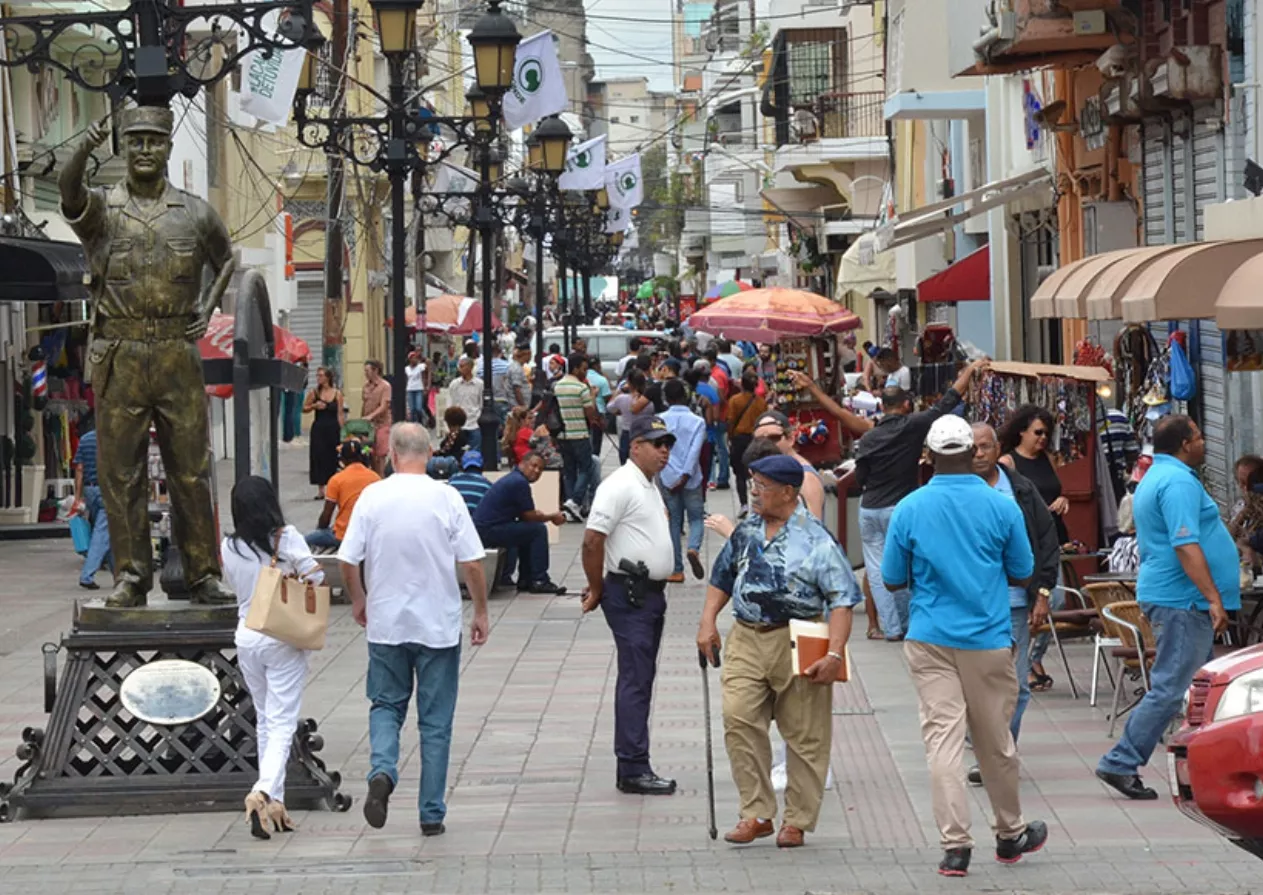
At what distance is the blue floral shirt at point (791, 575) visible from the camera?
8.93 meters

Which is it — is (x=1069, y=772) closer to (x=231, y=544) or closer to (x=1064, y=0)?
(x=231, y=544)

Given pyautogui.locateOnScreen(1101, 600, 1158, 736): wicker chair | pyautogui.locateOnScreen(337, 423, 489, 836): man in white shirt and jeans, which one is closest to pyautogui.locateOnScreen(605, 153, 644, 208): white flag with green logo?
pyautogui.locateOnScreen(1101, 600, 1158, 736): wicker chair

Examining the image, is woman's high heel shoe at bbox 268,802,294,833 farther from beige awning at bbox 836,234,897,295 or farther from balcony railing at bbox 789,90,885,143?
balcony railing at bbox 789,90,885,143

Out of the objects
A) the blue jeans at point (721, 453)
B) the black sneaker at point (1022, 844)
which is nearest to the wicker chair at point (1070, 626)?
the black sneaker at point (1022, 844)

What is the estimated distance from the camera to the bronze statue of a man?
1015cm

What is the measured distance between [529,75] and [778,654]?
17.8 metres

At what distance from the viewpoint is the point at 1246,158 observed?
51.5ft

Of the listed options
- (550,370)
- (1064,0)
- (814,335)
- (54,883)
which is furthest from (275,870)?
(550,370)

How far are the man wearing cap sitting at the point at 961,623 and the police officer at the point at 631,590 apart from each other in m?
1.83

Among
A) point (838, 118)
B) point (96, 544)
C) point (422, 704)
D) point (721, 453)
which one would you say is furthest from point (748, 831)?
point (838, 118)

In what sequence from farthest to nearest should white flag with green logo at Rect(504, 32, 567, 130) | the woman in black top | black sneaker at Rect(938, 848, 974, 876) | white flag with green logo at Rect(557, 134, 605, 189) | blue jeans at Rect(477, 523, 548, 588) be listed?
white flag with green logo at Rect(557, 134, 605, 189)
white flag with green logo at Rect(504, 32, 567, 130)
blue jeans at Rect(477, 523, 548, 588)
the woman in black top
black sneaker at Rect(938, 848, 974, 876)

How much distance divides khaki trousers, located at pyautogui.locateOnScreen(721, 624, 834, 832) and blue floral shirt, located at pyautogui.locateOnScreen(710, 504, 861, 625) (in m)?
0.10

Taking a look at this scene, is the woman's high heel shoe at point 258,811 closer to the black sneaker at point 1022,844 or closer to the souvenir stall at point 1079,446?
the black sneaker at point 1022,844

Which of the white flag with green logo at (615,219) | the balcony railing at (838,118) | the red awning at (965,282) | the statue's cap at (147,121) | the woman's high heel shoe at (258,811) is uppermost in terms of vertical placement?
the balcony railing at (838,118)
